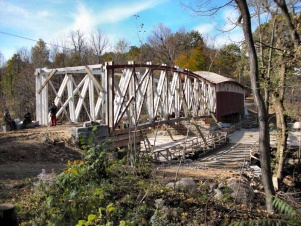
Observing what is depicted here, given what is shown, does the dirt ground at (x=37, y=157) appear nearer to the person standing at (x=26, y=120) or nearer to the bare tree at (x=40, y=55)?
the person standing at (x=26, y=120)

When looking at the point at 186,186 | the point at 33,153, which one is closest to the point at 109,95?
the point at 33,153

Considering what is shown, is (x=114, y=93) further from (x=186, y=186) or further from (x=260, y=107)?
(x=260, y=107)

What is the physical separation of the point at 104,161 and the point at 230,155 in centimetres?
1570

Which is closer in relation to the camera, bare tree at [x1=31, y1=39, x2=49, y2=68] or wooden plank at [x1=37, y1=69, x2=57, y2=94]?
wooden plank at [x1=37, y1=69, x2=57, y2=94]

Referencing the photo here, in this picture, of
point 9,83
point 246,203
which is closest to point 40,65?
point 9,83

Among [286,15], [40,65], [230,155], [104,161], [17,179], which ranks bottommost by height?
[230,155]

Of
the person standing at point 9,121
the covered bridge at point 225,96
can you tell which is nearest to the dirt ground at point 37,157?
the person standing at point 9,121

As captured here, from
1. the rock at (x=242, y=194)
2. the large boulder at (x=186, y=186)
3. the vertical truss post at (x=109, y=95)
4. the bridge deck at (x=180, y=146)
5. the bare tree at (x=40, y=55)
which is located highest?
the bare tree at (x=40, y=55)

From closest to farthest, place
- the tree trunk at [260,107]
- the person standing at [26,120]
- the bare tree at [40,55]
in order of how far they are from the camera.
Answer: the tree trunk at [260,107] → the person standing at [26,120] → the bare tree at [40,55]

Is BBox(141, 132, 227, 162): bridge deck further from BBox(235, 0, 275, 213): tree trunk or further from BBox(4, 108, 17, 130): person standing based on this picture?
BBox(235, 0, 275, 213): tree trunk

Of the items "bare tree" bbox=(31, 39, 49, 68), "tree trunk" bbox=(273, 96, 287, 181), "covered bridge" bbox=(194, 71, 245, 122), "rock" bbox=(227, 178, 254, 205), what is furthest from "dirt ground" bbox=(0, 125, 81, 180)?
"bare tree" bbox=(31, 39, 49, 68)

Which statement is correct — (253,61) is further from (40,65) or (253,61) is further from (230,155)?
(40,65)

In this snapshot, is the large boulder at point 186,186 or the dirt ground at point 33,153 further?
the dirt ground at point 33,153

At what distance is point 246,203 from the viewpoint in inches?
A: 304
